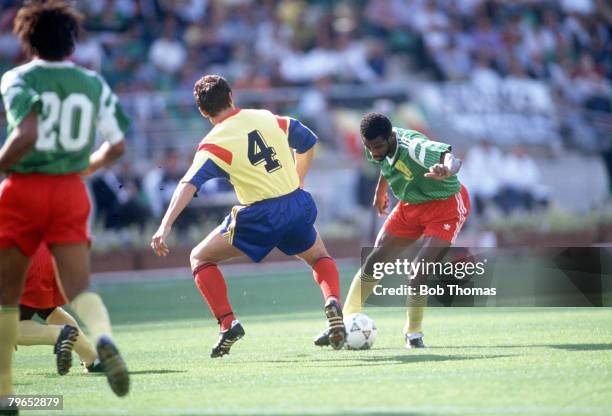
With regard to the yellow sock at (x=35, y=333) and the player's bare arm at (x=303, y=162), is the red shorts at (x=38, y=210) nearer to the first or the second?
the yellow sock at (x=35, y=333)

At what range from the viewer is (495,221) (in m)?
24.7

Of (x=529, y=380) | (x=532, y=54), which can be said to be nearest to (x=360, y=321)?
(x=529, y=380)

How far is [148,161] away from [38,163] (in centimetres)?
1632

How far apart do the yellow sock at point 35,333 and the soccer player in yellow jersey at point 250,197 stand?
1.38m

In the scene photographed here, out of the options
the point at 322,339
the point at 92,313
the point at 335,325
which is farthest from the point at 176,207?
the point at 92,313

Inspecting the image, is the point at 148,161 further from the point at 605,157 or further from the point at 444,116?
the point at 605,157

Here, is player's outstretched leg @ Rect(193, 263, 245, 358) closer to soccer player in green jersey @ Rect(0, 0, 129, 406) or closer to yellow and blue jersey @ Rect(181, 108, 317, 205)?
yellow and blue jersey @ Rect(181, 108, 317, 205)

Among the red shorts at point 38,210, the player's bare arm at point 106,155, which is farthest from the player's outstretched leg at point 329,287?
the red shorts at point 38,210

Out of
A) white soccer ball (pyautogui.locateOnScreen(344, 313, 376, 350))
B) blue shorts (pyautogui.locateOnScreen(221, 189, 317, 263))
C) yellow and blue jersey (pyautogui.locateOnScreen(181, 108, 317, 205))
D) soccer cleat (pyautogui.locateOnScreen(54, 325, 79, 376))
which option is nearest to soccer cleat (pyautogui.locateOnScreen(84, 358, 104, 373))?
soccer cleat (pyautogui.locateOnScreen(54, 325, 79, 376))

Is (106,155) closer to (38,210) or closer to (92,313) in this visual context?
→ (38,210)

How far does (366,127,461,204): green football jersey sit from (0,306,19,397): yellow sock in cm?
417

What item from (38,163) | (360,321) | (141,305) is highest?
(38,163)

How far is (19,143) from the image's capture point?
631 centimetres

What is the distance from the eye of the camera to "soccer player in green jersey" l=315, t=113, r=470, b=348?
9508 mm
